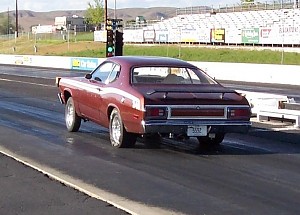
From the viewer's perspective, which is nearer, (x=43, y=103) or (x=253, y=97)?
(x=253, y=97)

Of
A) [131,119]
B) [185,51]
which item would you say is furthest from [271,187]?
[185,51]

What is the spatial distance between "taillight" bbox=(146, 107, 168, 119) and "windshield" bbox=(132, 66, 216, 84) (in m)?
1.05

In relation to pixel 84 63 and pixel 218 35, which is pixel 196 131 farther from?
pixel 218 35

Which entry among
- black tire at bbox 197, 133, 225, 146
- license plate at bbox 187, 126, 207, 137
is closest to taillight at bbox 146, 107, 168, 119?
license plate at bbox 187, 126, 207, 137

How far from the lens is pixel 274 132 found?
14773 millimetres

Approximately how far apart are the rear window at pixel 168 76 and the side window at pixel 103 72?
2.59ft

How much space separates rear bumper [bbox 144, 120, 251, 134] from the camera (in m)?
11.1

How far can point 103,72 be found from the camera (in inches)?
520

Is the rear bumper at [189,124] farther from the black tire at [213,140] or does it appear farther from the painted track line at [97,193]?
the painted track line at [97,193]

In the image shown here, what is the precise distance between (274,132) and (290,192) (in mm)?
6381

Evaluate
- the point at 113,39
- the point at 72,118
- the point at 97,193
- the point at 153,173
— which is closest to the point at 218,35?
the point at 113,39

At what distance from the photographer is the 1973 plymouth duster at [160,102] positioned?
11.2 meters

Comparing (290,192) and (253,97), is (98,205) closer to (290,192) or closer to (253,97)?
(290,192)

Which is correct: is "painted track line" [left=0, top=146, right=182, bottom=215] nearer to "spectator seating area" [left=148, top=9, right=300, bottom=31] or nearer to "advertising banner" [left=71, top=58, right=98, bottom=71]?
"advertising banner" [left=71, top=58, right=98, bottom=71]
